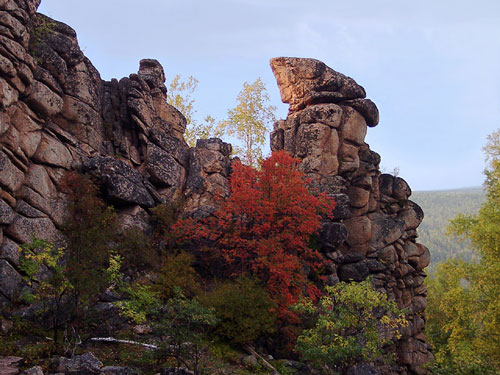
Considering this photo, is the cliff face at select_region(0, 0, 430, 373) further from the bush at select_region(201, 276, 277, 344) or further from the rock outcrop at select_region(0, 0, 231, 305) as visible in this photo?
the bush at select_region(201, 276, 277, 344)

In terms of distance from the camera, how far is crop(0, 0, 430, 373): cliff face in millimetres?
21297

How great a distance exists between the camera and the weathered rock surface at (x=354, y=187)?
3212cm

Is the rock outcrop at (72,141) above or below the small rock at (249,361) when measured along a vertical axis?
above

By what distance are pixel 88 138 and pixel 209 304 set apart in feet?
44.5

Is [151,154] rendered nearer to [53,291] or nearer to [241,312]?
[241,312]

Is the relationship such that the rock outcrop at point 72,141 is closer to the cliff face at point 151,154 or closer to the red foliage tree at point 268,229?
the cliff face at point 151,154

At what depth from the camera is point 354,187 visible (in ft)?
112

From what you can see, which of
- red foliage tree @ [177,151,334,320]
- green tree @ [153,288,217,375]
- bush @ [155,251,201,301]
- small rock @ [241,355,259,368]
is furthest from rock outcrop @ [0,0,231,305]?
small rock @ [241,355,259,368]

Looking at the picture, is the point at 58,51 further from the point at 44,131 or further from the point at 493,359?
the point at 493,359

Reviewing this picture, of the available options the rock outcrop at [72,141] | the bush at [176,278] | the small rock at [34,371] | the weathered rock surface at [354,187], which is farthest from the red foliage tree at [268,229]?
the small rock at [34,371]

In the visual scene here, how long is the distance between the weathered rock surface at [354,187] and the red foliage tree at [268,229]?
6.05 meters

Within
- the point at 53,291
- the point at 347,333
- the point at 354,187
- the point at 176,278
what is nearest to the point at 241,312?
the point at 176,278

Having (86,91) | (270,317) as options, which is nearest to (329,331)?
(270,317)

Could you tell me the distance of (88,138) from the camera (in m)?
27.0
